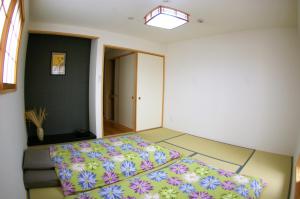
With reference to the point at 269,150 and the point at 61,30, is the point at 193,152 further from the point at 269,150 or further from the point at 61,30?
the point at 61,30

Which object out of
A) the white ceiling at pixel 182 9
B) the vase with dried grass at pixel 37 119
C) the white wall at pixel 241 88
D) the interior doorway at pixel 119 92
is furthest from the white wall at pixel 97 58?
the white wall at pixel 241 88

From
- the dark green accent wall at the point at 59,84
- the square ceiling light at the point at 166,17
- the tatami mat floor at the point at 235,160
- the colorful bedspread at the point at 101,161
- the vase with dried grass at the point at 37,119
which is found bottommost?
the tatami mat floor at the point at 235,160

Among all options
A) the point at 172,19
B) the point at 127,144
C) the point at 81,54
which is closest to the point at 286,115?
the point at 172,19

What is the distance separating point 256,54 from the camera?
136 inches

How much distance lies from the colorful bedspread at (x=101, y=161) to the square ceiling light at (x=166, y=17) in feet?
6.77

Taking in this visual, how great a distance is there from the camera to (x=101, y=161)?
2.56m

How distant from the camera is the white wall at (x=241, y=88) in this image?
3195mm

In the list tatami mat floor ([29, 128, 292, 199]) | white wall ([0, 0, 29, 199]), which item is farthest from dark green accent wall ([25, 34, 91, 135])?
white wall ([0, 0, 29, 199])

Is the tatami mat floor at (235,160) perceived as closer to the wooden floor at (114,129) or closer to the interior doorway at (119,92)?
the wooden floor at (114,129)

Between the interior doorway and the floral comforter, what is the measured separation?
240cm

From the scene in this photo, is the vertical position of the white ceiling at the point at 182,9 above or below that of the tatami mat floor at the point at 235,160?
above

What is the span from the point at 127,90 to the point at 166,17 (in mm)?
2868

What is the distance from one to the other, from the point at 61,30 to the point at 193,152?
3.47 m

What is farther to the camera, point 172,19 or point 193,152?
point 193,152
